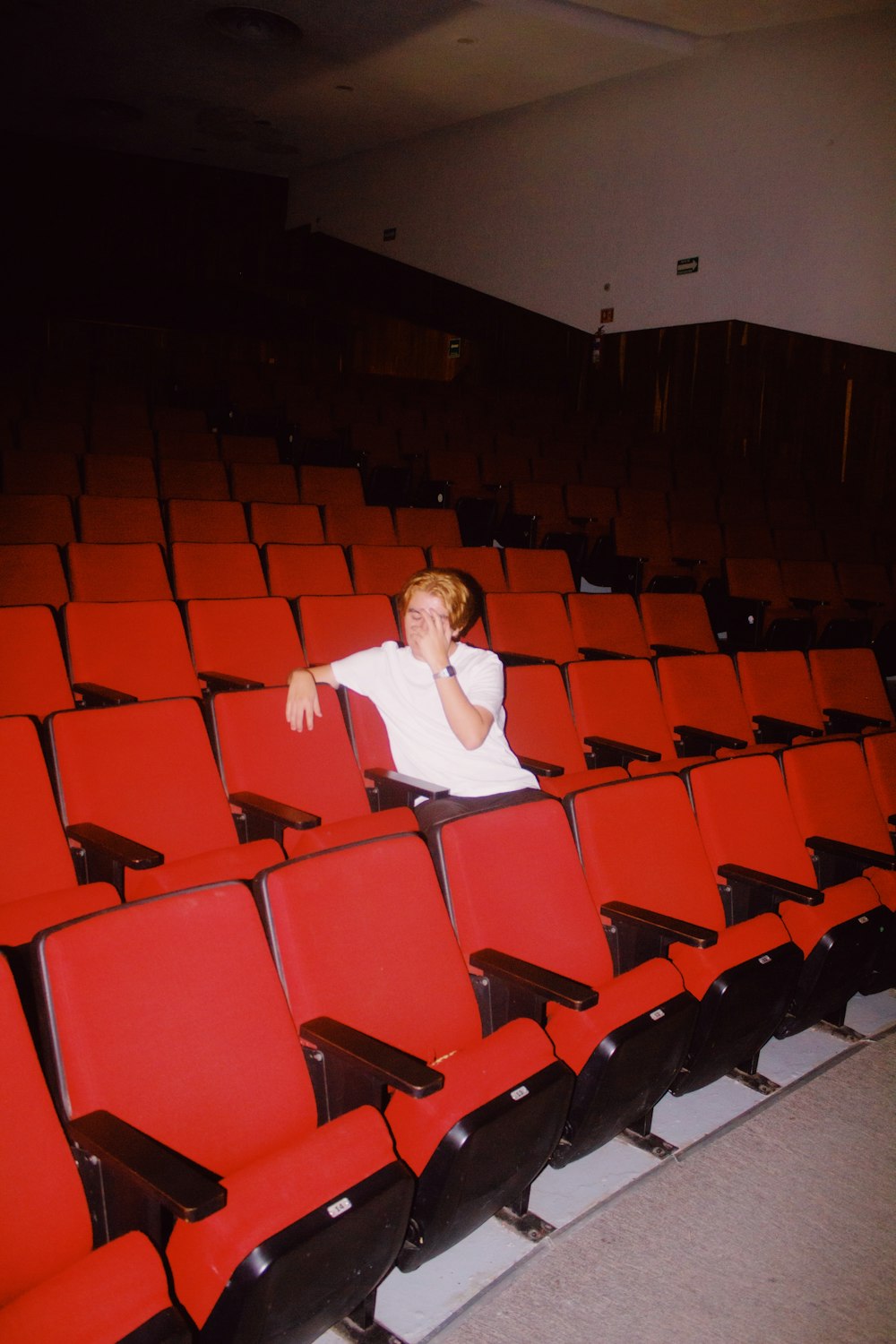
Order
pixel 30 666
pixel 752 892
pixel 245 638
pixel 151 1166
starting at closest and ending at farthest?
pixel 151 1166, pixel 752 892, pixel 30 666, pixel 245 638

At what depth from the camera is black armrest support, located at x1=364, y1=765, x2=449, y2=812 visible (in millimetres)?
1263

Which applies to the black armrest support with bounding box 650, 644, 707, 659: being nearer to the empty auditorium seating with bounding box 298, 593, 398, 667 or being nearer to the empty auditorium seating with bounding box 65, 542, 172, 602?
the empty auditorium seating with bounding box 298, 593, 398, 667

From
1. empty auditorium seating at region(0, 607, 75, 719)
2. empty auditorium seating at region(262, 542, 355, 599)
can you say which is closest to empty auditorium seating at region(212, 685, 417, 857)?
empty auditorium seating at region(0, 607, 75, 719)

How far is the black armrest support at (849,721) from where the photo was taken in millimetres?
2039

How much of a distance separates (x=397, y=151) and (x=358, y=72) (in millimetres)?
1205

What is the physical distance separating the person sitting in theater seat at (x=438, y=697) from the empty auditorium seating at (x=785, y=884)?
27 centimetres

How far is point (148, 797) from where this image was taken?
3.84 ft

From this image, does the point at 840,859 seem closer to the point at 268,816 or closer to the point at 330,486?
the point at 268,816

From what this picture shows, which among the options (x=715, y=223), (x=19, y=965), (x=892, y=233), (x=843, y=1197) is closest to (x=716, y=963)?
(x=843, y=1197)

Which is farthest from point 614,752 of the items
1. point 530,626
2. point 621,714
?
point 530,626

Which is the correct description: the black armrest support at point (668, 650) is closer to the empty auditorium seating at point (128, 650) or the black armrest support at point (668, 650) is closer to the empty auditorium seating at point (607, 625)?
the empty auditorium seating at point (607, 625)

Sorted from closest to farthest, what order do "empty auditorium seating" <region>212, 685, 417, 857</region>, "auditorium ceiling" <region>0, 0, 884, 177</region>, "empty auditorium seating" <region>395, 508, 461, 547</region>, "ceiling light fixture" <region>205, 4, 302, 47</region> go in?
1. "empty auditorium seating" <region>212, 685, 417, 857</region>
2. "empty auditorium seating" <region>395, 508, 461, 547</region>
3. "auditorium ceiling" <region>0, 0, 884, 177</region>
4. "ceiling light fixture" <region>205, 4, 302, 47</region>

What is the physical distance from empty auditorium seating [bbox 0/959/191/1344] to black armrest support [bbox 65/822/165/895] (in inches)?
13.1

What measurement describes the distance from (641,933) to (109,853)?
2.00ft
